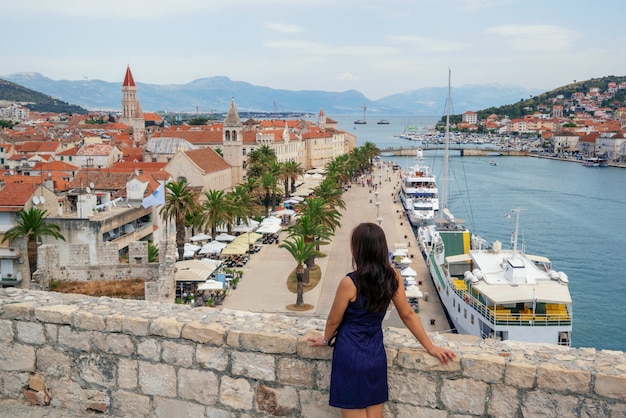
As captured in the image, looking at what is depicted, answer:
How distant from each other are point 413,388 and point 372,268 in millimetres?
1067

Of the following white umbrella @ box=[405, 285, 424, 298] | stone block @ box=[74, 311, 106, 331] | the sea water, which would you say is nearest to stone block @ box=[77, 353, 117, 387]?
stone block @ box=[74, 311, 106, 331]

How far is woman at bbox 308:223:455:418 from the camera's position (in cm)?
420

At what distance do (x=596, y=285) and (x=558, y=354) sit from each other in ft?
129

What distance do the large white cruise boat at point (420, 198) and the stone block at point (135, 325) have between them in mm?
58456

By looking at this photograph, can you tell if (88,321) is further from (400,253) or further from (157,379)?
(400,253)

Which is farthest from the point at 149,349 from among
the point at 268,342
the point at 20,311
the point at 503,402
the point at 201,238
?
the point at 201,238

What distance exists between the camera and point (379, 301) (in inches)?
165

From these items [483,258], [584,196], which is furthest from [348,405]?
[584,196]

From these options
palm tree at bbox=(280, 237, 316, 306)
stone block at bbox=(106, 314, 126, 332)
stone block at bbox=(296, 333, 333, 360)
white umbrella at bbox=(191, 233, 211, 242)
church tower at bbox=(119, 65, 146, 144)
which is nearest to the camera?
stone block at bbox=(296, 333, 333, 360)

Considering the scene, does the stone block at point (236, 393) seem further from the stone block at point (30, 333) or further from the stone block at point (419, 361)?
the stone block at point (30, 333)

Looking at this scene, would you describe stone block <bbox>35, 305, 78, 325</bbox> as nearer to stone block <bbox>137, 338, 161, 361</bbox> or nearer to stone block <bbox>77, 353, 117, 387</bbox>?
stone block <bbox>77, 353, 117, 387</bbox>

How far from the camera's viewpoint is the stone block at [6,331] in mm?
5547

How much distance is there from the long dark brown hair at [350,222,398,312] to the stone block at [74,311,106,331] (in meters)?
2.49

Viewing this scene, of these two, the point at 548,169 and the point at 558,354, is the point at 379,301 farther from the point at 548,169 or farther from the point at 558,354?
the point at 548,169
